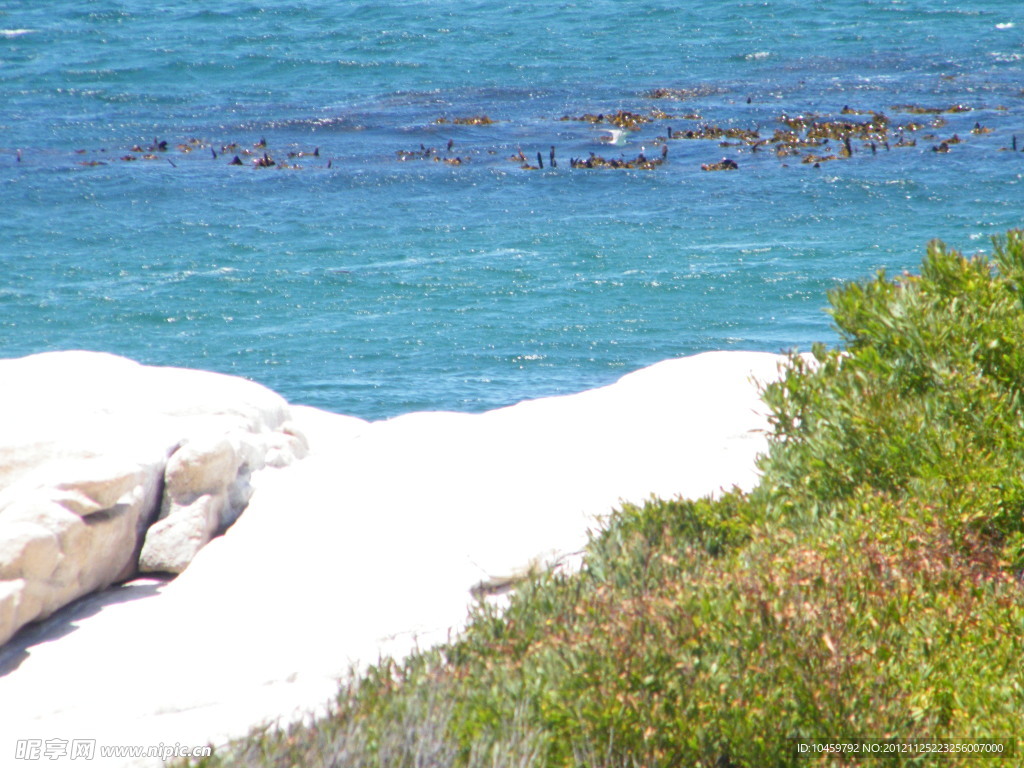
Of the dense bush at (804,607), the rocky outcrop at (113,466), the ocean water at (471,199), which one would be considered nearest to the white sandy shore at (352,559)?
the rocky outcrop at (113,466)

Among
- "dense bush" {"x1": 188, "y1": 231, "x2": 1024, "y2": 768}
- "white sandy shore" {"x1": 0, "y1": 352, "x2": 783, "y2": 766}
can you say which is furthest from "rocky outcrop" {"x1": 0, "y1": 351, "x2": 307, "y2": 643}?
"dense bush" {"x1": 188, "y1": 231, "x2": 1024, "y2": 768}

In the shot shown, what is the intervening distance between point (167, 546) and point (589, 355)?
46.9ft

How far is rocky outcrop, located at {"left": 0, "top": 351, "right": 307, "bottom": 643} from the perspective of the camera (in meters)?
8.02

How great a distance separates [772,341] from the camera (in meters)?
21.8

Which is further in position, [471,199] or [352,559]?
[471,199]

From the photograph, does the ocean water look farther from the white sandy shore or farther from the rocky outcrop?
the white sandy shore

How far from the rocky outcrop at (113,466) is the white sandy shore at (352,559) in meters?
0.28

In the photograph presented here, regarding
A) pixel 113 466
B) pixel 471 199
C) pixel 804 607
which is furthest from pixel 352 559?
pixel 471 199

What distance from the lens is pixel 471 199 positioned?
108ft

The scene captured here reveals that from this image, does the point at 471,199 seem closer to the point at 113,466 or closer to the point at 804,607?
the point at 113,466

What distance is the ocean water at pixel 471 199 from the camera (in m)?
23.4

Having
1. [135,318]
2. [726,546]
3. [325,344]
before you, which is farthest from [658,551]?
[135,318]

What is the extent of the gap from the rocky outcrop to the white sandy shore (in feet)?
0.92

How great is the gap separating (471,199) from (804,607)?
28505 millimetres
